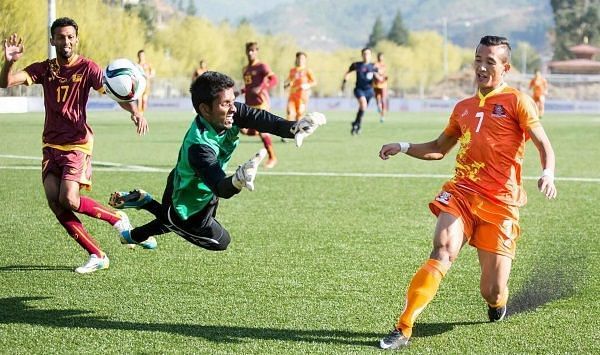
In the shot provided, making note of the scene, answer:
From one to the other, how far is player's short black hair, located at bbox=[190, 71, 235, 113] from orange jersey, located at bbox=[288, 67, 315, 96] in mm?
16742

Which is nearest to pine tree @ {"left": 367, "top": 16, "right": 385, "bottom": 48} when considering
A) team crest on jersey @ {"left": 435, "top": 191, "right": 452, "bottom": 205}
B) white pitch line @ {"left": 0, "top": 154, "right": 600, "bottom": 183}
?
white pitch line @ {"left": 0, "top": 154, "right": 600, "bottom": 183}

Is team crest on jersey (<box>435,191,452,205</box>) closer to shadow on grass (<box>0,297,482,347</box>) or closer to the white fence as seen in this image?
shadow on grass (<box>0,297,482,347</box>)

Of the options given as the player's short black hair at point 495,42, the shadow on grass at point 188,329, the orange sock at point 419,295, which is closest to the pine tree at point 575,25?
the player's short black hair at point 495,42

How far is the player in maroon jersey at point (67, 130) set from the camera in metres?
7.15

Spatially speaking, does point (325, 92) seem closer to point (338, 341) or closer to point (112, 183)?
point (112, 183)

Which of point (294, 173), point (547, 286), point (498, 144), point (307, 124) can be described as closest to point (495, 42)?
point (498, 144)

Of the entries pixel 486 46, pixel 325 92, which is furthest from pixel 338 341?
pixel 325 92

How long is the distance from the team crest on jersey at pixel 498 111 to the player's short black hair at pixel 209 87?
5.21 ft

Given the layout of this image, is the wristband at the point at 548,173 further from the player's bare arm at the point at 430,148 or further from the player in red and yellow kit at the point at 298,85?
the player in red and yellow kit at the point at 298,85

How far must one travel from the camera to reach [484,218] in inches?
212

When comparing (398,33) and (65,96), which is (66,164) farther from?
(398,33)

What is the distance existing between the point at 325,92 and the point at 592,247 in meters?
69.1

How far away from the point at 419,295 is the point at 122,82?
3240mm

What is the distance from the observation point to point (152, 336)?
5.24 meters
